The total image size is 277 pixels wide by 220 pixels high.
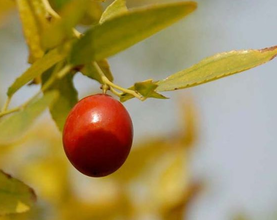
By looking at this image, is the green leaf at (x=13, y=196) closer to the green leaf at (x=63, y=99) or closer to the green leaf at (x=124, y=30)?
the green leaf at (x=63, y=99)

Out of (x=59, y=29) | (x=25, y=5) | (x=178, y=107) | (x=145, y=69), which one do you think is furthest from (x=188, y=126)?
(x=59, y=29)

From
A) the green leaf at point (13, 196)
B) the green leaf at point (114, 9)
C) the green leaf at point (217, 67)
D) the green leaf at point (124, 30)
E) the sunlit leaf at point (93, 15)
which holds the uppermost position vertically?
the sunlit leaf at point (93, 15)

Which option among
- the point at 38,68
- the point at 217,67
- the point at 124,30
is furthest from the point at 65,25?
the point at 217,67

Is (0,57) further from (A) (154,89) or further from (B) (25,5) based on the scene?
(A) (154,89)

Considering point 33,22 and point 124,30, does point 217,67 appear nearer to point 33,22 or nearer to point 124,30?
point 124,30

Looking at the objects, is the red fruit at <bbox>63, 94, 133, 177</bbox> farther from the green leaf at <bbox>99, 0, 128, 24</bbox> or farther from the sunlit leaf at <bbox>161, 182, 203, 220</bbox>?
the sunlit leaf at <bbox>161, 182, 203, 220</bbox>

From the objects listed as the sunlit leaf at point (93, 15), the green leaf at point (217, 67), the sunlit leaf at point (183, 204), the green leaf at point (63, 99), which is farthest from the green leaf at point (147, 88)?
the sunlit leaf at point (183, 204)

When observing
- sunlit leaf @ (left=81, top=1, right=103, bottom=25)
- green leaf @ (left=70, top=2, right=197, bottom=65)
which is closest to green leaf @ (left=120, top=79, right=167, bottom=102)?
green leaf @ (left=70, top=2, right=197, bottom=65)
